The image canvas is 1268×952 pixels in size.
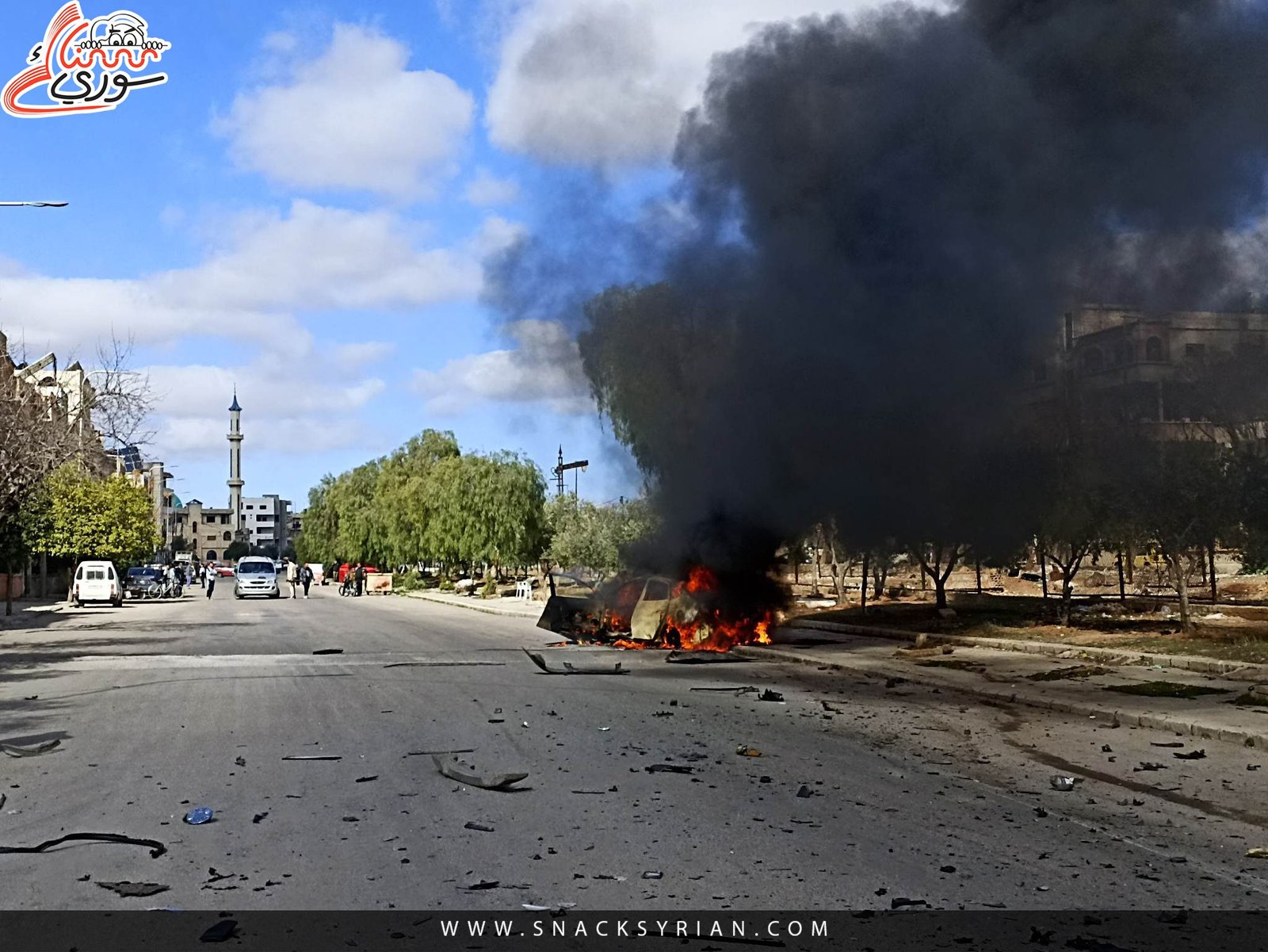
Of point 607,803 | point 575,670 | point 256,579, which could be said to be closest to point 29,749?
point 607,803

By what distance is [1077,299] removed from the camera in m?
20.2

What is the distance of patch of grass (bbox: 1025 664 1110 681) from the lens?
611 inches

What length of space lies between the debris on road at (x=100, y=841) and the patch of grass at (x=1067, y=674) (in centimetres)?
1213

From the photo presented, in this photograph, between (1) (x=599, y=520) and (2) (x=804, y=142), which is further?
(1) (x=599, y=520)

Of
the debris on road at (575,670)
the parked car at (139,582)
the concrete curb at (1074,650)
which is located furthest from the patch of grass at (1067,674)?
the parked car at (139,582)

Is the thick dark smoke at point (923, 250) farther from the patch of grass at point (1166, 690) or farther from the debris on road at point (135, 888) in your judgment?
the debris on road at point (135, 888)

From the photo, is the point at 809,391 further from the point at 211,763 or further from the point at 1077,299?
the point at 211,763

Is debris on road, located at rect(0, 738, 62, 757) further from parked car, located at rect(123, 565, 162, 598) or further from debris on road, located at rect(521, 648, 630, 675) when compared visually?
parked car, located at rect(123, 565, 162, 598)

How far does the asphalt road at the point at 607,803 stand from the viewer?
5.54 meters

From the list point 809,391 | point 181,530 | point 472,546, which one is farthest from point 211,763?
point 181,530

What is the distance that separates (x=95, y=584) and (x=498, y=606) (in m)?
15.4

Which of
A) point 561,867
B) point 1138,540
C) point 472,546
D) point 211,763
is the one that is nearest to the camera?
point 561,867

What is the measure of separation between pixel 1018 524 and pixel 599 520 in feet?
87.4

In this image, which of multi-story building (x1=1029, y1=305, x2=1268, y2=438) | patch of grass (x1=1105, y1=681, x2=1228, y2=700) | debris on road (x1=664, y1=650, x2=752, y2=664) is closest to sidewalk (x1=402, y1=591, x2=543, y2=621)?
debris on road (x1=664, y1=650, x2=752, y2=664)
